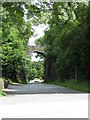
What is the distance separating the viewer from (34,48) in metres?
84.8

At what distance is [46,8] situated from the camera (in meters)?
19.5

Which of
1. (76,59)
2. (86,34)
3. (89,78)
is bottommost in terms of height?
(89,78)

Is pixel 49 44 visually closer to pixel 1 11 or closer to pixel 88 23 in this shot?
pixel 88 23

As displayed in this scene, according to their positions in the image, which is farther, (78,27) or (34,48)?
(34,48)

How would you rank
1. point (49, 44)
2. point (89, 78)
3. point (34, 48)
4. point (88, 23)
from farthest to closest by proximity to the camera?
point (34, 48) < point (49, 44) < point (89, 78) < point (88, 23)

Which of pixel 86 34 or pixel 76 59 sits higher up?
pixel 86 34

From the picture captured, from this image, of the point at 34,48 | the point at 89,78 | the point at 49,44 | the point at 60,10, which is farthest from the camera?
the point at 34,48

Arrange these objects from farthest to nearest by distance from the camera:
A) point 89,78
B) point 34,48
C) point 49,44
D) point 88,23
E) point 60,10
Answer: point 34,48 → point 49,44 → point 89,78 → point 88,23 → point 60,10

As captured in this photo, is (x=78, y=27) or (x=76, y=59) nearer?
(x=78, y=27)

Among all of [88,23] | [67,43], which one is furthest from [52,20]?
[67,43]

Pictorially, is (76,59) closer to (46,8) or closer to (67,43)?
(67,43)

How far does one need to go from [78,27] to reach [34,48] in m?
Result: 56.0

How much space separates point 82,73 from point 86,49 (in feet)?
15.5

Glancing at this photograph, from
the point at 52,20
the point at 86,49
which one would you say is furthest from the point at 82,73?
the point at 52,20
